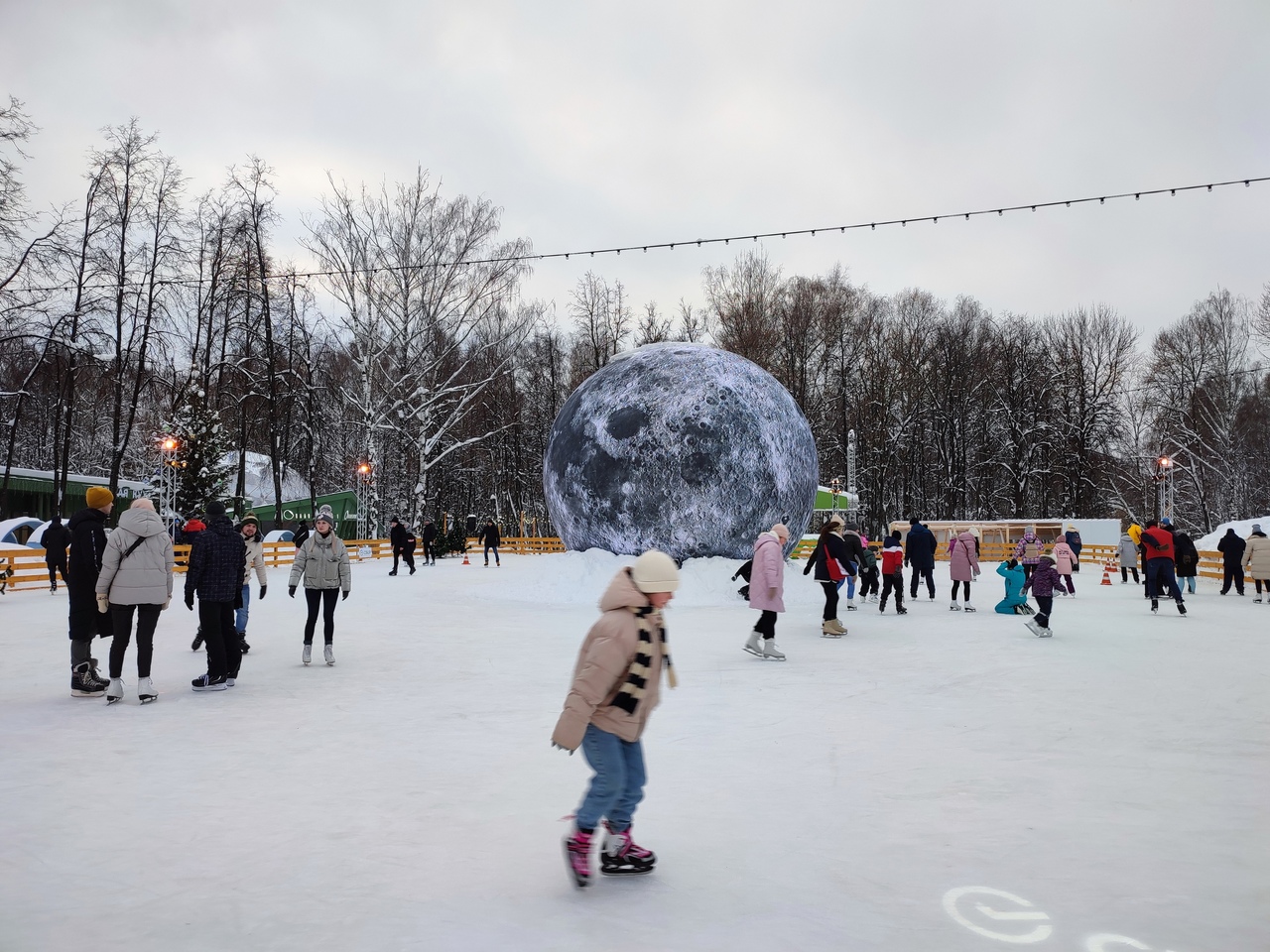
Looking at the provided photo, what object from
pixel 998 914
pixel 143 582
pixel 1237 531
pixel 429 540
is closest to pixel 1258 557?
pixel 1237 531

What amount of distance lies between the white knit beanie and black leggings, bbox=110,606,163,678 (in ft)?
16.9

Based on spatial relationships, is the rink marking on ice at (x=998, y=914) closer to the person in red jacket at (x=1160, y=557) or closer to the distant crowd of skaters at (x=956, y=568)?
the distant crowd of skaters at (x=956, y=568)

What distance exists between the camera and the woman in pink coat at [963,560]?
15070 mm

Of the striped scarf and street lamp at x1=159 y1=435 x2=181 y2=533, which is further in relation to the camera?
street lamp at x1=159 y1=435 x2=181 y2=533

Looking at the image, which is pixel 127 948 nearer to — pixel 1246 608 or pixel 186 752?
pixel 186 752

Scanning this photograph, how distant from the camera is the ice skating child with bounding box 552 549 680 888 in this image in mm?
3533

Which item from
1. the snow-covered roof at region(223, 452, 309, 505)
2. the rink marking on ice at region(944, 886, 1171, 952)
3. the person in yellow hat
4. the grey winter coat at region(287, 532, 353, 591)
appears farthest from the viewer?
the snow-covered roof at region(223, 452, 309, 505)

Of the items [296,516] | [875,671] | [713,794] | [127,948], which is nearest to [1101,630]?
[875,671]

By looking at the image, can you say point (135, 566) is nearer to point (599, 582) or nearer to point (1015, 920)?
point (1015, 920)

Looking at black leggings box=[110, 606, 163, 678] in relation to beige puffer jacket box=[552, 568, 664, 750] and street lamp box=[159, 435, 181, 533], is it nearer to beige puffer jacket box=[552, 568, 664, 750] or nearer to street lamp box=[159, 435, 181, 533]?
beige puffer jacket box=[552, 568, 664, 750]

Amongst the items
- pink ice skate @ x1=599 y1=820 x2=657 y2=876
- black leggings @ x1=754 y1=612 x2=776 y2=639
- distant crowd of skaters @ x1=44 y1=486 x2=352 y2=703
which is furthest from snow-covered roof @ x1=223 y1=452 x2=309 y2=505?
pink ice skate @ x1=599 y1=820 x2=657 y2=876

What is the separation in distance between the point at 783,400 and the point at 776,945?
49.2 ft

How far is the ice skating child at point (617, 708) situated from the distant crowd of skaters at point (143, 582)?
4533mm

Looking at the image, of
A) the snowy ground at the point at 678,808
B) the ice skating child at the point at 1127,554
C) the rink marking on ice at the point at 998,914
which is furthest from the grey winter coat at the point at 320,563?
the ice skating child at the point at 1127,554
